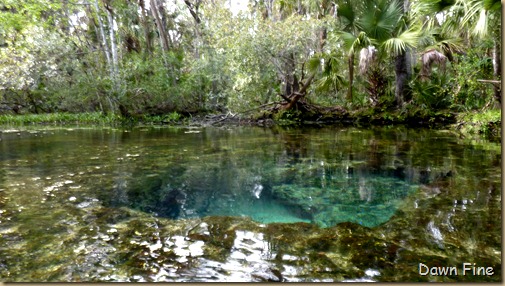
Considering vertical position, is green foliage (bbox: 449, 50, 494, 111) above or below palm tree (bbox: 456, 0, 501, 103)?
below

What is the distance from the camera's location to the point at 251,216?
3.11m

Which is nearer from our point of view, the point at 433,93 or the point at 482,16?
the point at 482,16

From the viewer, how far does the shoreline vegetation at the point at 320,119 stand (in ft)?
26.6

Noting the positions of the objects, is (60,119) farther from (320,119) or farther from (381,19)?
(381,19)

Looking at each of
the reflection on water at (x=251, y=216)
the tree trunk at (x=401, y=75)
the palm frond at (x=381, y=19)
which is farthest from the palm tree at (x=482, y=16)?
the tree trunk at (x=401, y=75)

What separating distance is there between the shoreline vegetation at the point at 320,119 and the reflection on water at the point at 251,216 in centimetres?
293

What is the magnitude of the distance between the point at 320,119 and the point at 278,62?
306 cm

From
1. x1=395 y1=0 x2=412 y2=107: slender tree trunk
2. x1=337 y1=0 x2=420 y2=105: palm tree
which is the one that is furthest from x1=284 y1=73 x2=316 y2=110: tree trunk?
x1=395 y1=0 x2=412 y2=107: slender tree trunk

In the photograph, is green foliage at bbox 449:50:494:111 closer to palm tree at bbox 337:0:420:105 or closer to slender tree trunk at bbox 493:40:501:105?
slender tree trunk at bbox 493:40:501:105

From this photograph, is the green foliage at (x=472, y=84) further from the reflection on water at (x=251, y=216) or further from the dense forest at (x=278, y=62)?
the reflection on water at (x=251, y=216)

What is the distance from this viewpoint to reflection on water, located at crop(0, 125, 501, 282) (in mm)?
1956

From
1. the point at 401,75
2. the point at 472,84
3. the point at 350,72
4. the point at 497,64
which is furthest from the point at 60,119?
the point at 497,64

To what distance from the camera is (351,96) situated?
12547 mm

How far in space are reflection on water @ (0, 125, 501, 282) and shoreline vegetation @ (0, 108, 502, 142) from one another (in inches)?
115
